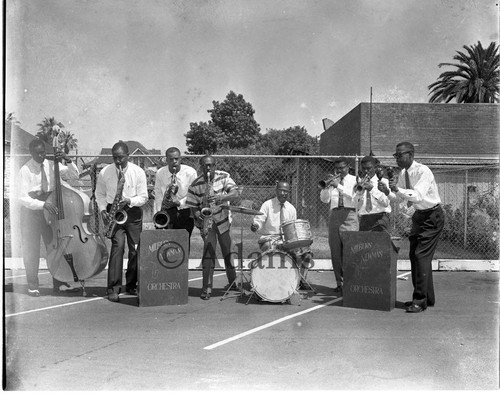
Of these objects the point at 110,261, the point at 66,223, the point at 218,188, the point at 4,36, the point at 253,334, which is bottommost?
the point at 253,334

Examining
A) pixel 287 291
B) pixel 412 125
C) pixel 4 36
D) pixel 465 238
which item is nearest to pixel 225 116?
pixel 412 125

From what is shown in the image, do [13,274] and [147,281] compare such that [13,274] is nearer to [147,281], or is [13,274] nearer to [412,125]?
[147,281]

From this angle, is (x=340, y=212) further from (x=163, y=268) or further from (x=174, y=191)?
(x=163, y=268)

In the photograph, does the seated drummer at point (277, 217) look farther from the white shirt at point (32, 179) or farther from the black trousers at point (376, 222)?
the white shirt at point (32, 179)

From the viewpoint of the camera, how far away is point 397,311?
285 inches

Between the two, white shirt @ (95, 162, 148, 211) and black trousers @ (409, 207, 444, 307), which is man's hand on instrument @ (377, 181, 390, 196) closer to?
black trousers @ (409, 207, 444, 307)

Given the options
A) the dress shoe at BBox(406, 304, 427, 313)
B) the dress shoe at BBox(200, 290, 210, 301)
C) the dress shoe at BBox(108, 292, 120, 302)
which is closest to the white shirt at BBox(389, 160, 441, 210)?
the dress shoe at BBox(406, 304, 427, 313)

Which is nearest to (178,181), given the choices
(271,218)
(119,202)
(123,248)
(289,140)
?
(119,202)

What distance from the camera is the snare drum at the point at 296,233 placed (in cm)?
734

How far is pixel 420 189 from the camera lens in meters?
7.14

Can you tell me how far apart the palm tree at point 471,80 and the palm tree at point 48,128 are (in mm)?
5914

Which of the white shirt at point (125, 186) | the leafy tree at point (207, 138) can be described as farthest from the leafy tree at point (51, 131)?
the leafy tree at point (207, 138)

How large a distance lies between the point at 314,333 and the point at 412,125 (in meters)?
24.2

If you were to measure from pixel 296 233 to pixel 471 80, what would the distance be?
41.4ft
